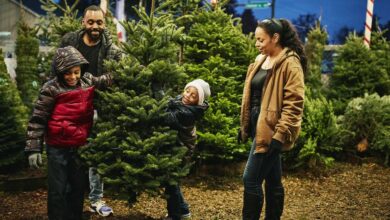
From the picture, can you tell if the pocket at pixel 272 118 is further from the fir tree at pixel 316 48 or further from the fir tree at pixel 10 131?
the fir tree at pixel 316 48

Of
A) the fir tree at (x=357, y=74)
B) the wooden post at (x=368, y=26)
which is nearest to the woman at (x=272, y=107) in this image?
the fir tree at (x=357, y=74)

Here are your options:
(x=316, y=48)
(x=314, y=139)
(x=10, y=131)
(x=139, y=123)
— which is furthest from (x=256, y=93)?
(x=316, y=48)

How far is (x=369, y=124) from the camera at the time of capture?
8156 millimetres

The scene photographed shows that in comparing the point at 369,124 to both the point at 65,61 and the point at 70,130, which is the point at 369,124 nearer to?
the point at 70,130

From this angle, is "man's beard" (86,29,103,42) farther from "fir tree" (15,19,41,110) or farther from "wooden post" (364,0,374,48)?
"wooden post" (364,0,374,48)

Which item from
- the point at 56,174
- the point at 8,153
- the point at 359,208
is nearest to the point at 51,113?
the point at 56,174

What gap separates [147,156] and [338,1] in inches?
7519

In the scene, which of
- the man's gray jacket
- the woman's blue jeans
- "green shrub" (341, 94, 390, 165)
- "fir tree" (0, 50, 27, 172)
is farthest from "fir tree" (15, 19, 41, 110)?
the woman's blue jeans

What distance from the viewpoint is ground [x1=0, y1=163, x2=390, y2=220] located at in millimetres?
5348

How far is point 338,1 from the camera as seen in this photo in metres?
179

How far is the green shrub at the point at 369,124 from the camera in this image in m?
7.95

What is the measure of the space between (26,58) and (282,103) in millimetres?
8677

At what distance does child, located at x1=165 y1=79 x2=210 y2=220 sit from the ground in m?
0.53

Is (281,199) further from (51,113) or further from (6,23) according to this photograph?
(6,23)
